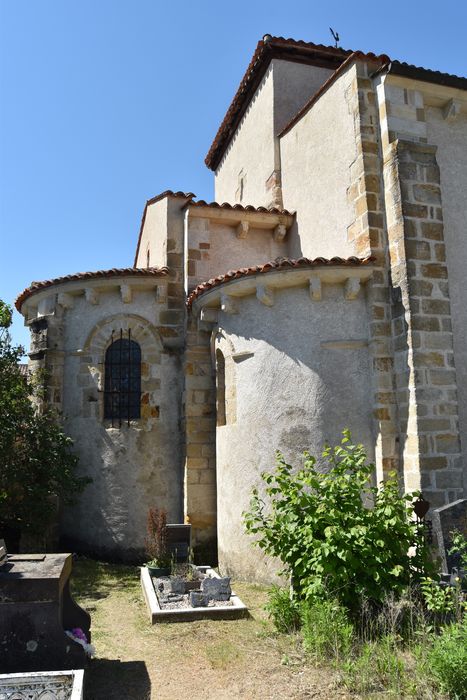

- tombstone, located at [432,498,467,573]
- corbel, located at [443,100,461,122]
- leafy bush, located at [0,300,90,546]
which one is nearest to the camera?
tombstone, located at [432,498,467,573]

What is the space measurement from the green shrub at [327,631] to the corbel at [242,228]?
6.49 metres

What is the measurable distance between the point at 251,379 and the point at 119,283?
308cm

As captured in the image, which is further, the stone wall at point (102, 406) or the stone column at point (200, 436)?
the stone wall at point (102, 406)

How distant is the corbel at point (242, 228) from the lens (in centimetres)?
979

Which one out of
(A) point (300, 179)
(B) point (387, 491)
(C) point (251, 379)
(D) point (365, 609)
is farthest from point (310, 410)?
(A) point (300, 179)

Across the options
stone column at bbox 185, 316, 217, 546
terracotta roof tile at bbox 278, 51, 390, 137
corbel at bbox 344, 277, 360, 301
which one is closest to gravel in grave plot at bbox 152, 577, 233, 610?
stone column at bbox 185, 316, 217, 546

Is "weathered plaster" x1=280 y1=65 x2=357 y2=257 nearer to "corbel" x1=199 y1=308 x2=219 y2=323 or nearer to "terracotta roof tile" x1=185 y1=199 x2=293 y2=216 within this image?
"terracotta roof tile" x1=185 y1=199 x2=293 y2=216

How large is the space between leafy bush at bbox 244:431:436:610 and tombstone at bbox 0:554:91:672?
2.15 meters

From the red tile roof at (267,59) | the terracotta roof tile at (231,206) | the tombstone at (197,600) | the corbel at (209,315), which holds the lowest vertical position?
the tombstone at (197,600)

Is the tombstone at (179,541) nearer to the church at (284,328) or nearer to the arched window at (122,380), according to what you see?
the church at (284,328)

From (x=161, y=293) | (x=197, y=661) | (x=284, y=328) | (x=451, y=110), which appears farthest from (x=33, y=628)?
(x=451, y=110)

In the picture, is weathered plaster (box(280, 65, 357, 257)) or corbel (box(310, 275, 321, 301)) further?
weathered plaster (box(280, 65, 357, 257))

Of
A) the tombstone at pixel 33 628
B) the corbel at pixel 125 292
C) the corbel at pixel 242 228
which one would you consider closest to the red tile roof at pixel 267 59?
the corbel at pixel 242 228

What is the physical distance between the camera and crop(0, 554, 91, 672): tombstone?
4156 mm
